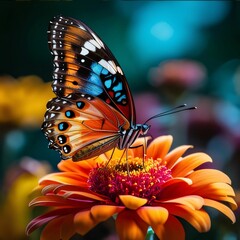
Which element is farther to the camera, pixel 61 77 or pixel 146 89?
pixel 146 89

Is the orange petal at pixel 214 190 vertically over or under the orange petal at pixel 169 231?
over

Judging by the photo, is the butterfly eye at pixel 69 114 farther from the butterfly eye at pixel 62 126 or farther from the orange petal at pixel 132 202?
the orange petal at pixel 132 202

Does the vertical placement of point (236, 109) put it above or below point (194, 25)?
below

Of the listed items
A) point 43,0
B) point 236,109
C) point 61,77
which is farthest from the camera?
point 43,0

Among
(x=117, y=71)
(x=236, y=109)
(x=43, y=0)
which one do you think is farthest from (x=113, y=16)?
(x=117, y=71)

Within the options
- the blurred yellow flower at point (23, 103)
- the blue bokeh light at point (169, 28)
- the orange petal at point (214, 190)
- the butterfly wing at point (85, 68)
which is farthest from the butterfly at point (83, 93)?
the blue bokeh light at point (169, 28)

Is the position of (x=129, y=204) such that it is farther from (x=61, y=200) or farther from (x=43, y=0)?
(x=43, y=0)

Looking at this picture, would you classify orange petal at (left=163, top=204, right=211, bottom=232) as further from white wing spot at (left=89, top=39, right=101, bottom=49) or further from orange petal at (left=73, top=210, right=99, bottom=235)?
white wing spot at (left=89, top=39, right=101, bottom=49)

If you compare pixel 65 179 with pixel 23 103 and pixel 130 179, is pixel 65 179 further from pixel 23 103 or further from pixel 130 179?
pixel 23 103
